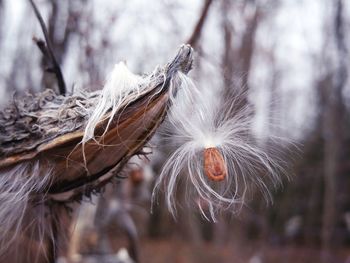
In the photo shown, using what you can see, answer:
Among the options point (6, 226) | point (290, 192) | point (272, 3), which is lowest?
point (290, 192)

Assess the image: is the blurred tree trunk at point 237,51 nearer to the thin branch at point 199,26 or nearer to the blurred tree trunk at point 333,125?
the thin branch at point 199,26

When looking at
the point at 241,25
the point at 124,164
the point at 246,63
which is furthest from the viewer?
the point at 246,63

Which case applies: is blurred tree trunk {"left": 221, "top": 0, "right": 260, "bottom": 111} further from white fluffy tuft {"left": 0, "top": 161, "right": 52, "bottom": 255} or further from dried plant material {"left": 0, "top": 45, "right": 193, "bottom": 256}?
white fluffy tuft {"left": 0, "top": 161, "right": 52, "bottom": 255}

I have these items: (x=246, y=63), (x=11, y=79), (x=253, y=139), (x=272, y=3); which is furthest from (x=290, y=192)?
(x=253, y=139)

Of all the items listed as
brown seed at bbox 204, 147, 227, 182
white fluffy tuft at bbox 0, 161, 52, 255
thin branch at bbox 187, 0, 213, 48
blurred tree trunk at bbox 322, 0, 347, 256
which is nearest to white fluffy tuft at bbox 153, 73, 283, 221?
brown seed at bbox 204, 147, 227, 182

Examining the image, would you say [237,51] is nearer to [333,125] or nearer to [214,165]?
[333,125]

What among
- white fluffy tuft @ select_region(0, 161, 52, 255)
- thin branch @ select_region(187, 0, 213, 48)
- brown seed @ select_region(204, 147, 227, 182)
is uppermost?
thin branch @ select_region(187, 0, 213, 48)

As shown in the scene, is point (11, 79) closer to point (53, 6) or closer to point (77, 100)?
point (53, 6)
